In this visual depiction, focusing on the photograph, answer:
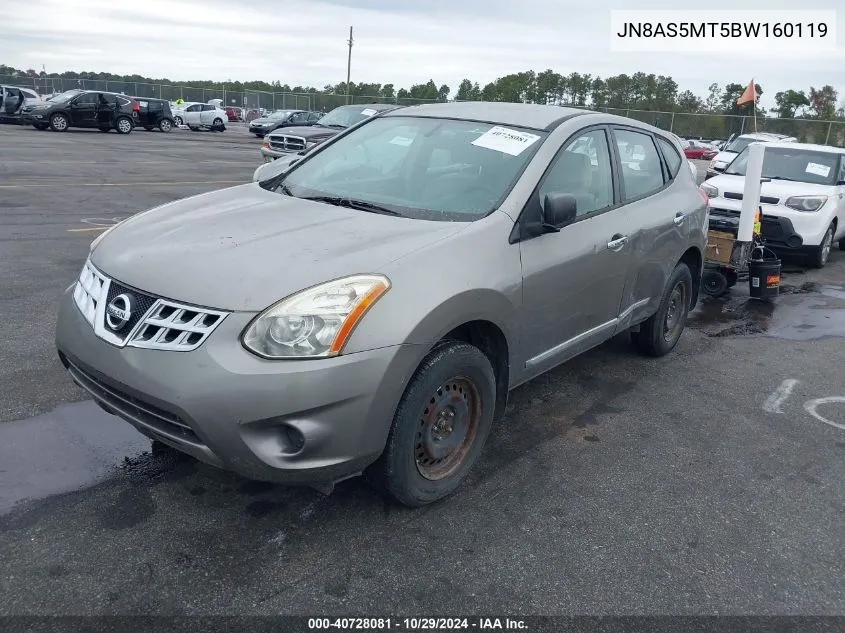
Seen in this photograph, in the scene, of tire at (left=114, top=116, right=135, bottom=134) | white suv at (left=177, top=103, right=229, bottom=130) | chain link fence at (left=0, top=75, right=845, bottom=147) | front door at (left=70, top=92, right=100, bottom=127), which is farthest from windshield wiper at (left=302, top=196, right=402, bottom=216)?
white suv at (left=177, top=103, right=229, bottom=130)

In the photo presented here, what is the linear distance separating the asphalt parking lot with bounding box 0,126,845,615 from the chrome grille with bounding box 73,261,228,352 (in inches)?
32.3

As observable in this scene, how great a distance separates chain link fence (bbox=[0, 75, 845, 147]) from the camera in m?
36.2

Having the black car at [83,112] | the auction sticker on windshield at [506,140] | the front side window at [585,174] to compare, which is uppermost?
the black car at [83,112]

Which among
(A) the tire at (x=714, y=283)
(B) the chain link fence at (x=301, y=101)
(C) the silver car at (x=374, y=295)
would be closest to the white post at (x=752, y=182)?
(A) the tire at (x=714, y=283)

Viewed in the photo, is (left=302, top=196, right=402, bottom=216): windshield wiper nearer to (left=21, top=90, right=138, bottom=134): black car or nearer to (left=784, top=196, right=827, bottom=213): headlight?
(left=784, top=196, right=827, bottom=213): headlight

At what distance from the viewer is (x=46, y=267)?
7.29 metres

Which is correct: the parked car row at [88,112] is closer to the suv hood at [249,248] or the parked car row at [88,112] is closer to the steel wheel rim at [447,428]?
the suv hood at [249,248]

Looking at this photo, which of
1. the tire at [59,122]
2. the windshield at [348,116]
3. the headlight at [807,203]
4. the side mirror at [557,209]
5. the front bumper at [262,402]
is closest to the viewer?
the front bumper at [262,402]

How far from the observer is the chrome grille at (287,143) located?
17.8 m

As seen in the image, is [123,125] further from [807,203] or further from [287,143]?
[807,203]

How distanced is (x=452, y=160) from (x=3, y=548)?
280 cm

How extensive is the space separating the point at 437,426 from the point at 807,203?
8.26 m

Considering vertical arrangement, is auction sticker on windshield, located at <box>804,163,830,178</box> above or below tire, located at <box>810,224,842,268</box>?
above

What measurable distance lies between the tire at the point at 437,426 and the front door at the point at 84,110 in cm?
2921
